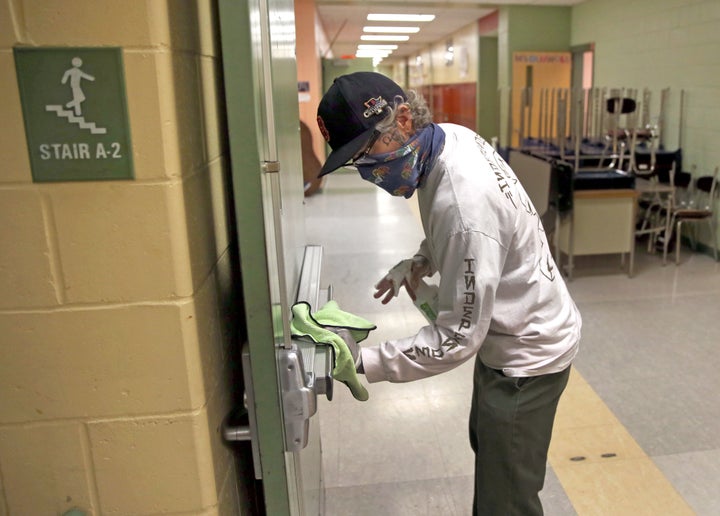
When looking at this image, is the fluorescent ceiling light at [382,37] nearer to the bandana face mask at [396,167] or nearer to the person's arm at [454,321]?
the bandana face mask at [396,167]

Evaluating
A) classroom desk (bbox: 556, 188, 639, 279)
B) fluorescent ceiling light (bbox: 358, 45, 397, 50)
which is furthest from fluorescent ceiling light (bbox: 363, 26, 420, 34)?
classroom desk (bbox: 556, 188, 639, 279)

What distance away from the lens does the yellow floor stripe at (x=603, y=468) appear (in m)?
2.19

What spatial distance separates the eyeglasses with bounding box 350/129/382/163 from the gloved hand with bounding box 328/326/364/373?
0.36 metres

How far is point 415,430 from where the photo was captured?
8.87 feet

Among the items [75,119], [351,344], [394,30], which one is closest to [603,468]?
[351,344]

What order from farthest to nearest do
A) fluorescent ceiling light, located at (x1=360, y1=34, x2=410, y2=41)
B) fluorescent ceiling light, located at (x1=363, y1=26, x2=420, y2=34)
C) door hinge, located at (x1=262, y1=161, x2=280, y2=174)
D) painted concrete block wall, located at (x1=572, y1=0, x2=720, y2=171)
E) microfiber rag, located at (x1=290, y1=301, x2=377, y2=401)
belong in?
fluorescent ceiling light, located at (x1=360, y1=34, x2=410, y2=41) < fluorescent ceiling light, located at (x1=363, y1=26, x2=420, y2=34) < painted concrete block wall, located at (x1=572, y1=0, x2=720, y2=171) < microfiber rag, located at (x1=290, y1=301, x2=377, y2=401) < door hinge, located at (x1=262, y1=161, x2=280, y2=174)

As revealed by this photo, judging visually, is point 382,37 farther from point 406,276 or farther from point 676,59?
point 406,276

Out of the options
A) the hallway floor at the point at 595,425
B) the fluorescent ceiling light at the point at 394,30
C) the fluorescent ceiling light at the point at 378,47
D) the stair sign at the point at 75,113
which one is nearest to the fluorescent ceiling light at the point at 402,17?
the fluorescent ceiling light at the point at 394,30

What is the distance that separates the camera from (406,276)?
1.77 metres

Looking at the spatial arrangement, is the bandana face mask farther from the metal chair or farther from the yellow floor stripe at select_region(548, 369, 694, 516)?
the metal chair

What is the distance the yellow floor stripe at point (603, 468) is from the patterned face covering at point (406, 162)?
1517 mm

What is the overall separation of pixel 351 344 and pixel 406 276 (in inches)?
21.3

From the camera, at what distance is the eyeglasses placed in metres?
1.27

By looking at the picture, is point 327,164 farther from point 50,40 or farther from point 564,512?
point 564,512
